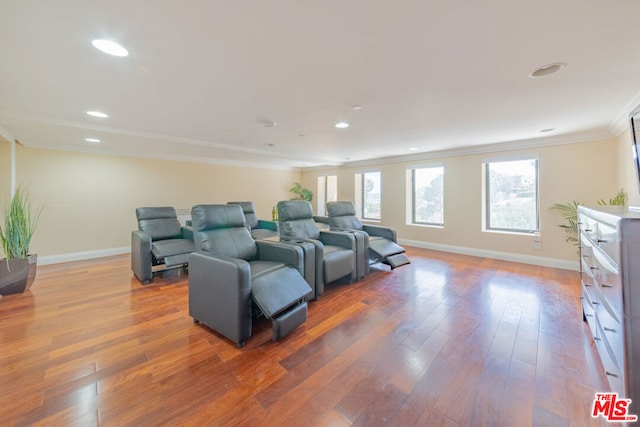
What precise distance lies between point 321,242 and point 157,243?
2439 millimetres

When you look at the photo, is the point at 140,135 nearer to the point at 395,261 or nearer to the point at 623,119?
the point at 395,261

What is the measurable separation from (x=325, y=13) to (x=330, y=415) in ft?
7.05

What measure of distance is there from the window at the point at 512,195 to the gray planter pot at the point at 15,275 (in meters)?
7.13

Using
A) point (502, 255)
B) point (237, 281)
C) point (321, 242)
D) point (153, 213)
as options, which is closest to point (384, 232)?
point (321, 242)

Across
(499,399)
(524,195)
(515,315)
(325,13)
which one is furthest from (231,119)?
(524,195)

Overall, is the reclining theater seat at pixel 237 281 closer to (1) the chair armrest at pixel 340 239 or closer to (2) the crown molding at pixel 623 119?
(1) the chair armrest at pixel 340 239

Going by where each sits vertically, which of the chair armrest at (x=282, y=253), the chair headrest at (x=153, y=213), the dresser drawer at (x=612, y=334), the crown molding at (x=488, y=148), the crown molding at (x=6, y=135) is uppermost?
the crown molding at (x=488, y=148)

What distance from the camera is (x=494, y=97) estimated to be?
96.0 inches

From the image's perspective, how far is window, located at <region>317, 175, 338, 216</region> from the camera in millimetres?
7777

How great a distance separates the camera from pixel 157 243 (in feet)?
12.0

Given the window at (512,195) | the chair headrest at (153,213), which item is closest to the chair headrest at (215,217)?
the chair headrest at (153,213)

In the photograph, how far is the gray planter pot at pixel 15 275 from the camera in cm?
286

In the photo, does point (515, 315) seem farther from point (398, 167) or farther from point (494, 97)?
point (398, 167)

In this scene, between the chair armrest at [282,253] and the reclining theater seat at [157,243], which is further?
the reclining theater seat at [157,243]
